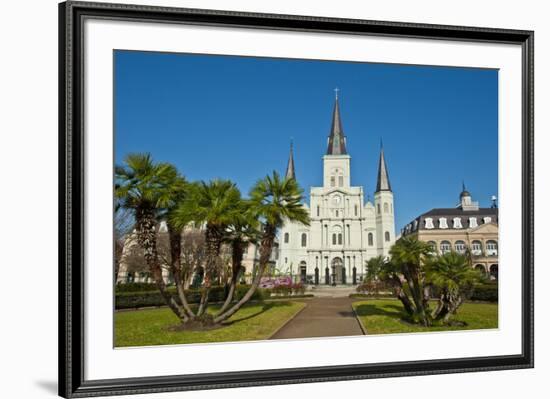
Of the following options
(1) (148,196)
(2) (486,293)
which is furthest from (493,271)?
(1) (148,196)

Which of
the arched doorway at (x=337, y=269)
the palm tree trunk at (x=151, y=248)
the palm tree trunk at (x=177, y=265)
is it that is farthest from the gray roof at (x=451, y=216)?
the palm tree trunk at (x=151, y=248)

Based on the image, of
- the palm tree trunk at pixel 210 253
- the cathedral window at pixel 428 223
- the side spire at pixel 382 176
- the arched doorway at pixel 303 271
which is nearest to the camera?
the palm tree trunk at pixel 210 253

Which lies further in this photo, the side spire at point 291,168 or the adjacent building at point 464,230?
the adjacent building at point 464,230

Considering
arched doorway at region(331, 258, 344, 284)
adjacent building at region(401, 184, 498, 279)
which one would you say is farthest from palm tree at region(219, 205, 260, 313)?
adjacent building at region(401, 184, 498, 279)

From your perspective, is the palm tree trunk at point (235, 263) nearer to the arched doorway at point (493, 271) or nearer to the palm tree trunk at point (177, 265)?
the palm tree trunk at point (177, 265)

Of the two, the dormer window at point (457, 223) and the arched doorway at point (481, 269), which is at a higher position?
the dormer window at point (457, 223)

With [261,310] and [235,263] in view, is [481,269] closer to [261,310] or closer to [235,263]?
[261,310]

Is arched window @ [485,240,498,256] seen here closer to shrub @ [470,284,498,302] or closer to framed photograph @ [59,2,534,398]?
framed photograph @ [59,2,534,398]
